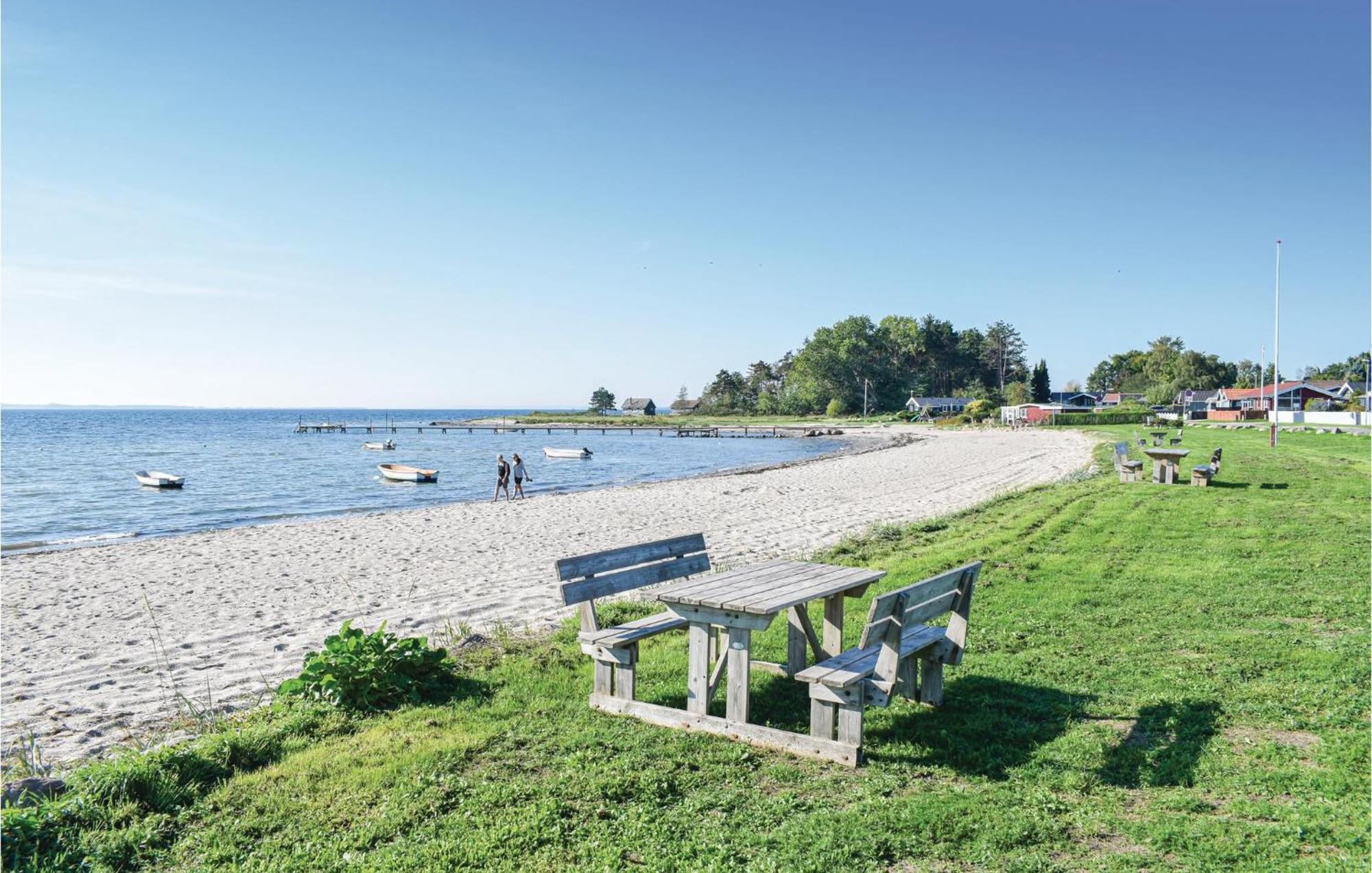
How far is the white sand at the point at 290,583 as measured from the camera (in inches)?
310

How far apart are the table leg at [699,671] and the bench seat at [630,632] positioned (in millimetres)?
263

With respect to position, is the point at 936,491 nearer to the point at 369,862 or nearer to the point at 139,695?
the point at 139,695

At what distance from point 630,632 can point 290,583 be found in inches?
373

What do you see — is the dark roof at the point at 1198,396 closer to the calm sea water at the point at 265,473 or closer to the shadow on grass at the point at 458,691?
the calm sea water at the point at 265,473

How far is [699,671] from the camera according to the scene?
543 cm

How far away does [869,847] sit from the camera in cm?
385

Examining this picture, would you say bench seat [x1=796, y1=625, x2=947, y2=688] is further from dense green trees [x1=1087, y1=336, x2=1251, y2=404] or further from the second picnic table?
dense green trees [x1=1087, y1=336, x2=1251, y2=404]

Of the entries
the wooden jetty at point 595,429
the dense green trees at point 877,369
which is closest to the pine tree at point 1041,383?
the dense green trees at point 877,369

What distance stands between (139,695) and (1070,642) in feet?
27.9

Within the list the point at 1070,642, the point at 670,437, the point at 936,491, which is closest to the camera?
the point at 1070,642

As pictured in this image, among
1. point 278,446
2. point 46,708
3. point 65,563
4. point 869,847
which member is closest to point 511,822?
point 869,847

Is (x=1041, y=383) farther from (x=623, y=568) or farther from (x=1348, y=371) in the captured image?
(x=623, y=568)

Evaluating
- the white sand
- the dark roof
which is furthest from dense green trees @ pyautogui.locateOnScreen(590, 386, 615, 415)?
the white sand

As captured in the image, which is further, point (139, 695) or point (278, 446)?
point (278, 446)
